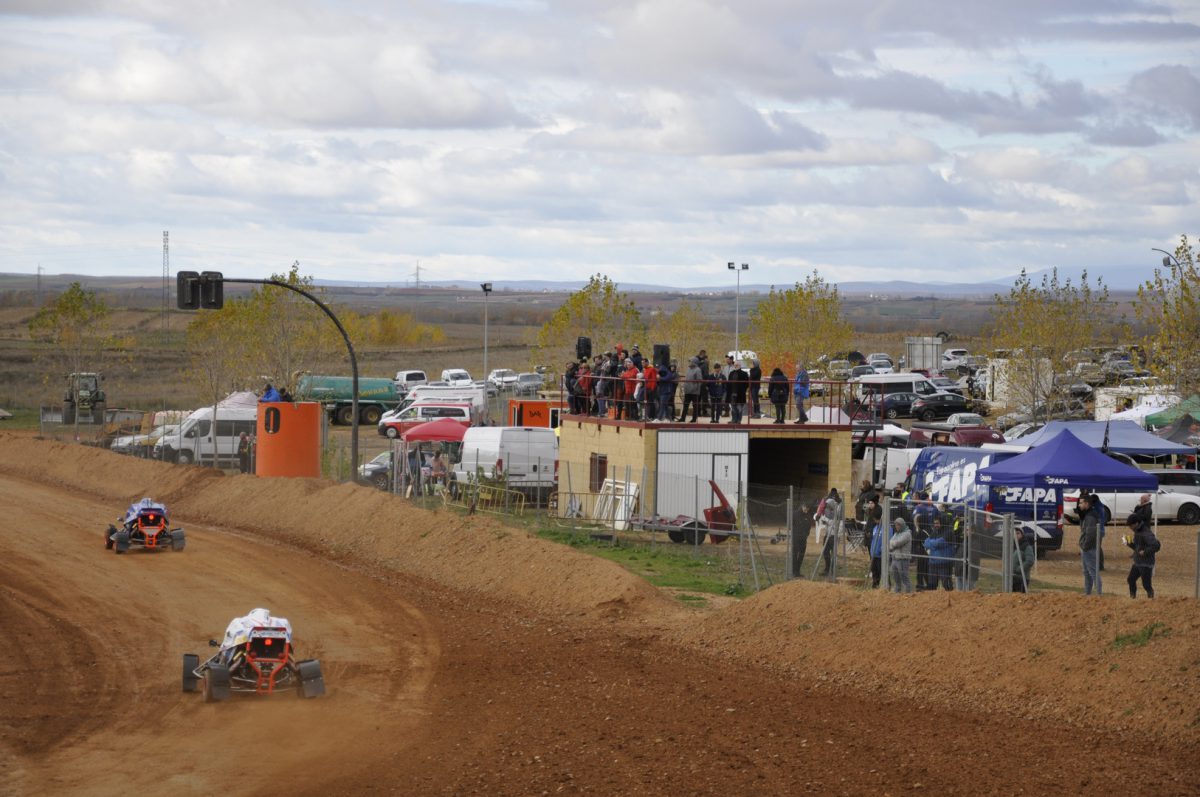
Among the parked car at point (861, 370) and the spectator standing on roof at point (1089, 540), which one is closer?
the spectator standing on roof at point (1089, 540)

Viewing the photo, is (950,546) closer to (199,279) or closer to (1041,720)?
(1041,720)

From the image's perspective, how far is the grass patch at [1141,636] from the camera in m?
15.9

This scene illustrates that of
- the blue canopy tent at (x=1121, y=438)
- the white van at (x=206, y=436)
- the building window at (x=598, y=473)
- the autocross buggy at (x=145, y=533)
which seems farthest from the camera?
the white van at (x=206, y=436)

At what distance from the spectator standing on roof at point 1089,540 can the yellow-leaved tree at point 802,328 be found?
49335 mm

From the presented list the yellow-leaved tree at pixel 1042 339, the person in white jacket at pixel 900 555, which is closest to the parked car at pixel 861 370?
the yellow-leaved tree at pixel 1042 339

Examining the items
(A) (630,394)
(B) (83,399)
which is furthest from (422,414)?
(A) (630,394)

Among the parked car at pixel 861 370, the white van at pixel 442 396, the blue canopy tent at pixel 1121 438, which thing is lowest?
the white van at pixel 442 396

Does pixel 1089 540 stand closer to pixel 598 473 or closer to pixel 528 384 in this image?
pixel 598 473

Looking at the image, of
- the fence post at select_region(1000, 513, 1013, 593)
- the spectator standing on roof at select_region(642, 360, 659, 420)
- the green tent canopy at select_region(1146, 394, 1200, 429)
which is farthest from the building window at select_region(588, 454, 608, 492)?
the green tent canopy at select_region(1146, 394, 1200, 429)

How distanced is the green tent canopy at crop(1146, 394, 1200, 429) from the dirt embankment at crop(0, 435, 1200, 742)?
2486 centimetres

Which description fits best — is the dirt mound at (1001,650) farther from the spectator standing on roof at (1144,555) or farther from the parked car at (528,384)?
the parked car at (528,384)

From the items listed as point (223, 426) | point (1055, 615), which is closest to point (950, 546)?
point (1055, 615)

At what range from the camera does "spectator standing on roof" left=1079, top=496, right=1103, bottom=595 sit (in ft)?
71.1

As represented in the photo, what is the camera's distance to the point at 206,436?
48.9 metres
